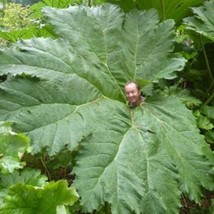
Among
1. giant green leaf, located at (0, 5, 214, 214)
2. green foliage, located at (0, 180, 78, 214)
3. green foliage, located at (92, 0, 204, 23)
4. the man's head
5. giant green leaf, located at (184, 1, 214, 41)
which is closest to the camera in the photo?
green foliage, located at (0, 180, 78, 214)

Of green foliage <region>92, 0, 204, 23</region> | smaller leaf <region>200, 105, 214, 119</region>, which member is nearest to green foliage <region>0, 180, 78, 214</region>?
smaller leaf <region>200, 105, 214, 119</region>

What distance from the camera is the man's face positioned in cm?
136

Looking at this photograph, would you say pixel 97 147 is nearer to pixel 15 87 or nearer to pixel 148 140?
Result: pixel 148 140

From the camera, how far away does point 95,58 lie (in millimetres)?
1373

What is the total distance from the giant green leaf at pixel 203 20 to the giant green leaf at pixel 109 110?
0.16 m

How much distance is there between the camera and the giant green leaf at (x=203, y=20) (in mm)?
1522

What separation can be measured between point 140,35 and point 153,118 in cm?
33

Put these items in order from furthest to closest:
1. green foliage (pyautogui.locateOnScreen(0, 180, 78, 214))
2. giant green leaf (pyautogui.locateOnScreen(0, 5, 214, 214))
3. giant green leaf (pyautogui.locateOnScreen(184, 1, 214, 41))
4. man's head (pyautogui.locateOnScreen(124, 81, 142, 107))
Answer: giant green leaf (pyautogui.locateOnScreen(184, 1, 214, 41)) < man's head (pyautogui.locateOnScreen(124, 81, 142, 107)) < giant green leaf (pyautogui.locateOnScreen(0, 5, 214, 214)) < green foliage (pyautogui.locateOnScreen(0, 180, 78, 214))

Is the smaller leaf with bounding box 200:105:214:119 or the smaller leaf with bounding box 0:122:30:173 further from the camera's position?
the smaller leaf with bounding box 200:105:214:119

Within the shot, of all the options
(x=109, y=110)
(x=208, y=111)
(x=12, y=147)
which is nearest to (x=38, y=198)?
(x=12, y=147)

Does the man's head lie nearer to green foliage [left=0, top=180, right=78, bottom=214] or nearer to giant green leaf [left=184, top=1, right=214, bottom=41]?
giant green leaf [left=184, top=1, right=214, bottom=41]

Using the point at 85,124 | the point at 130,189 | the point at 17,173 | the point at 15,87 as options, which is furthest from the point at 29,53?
the point at 130,189

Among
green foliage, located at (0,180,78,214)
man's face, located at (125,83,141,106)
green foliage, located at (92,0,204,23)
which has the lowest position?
man's face, located at (125,83,141,106)

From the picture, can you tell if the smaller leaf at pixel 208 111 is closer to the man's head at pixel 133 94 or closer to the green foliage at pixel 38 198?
the man's head at pixel 133 94
